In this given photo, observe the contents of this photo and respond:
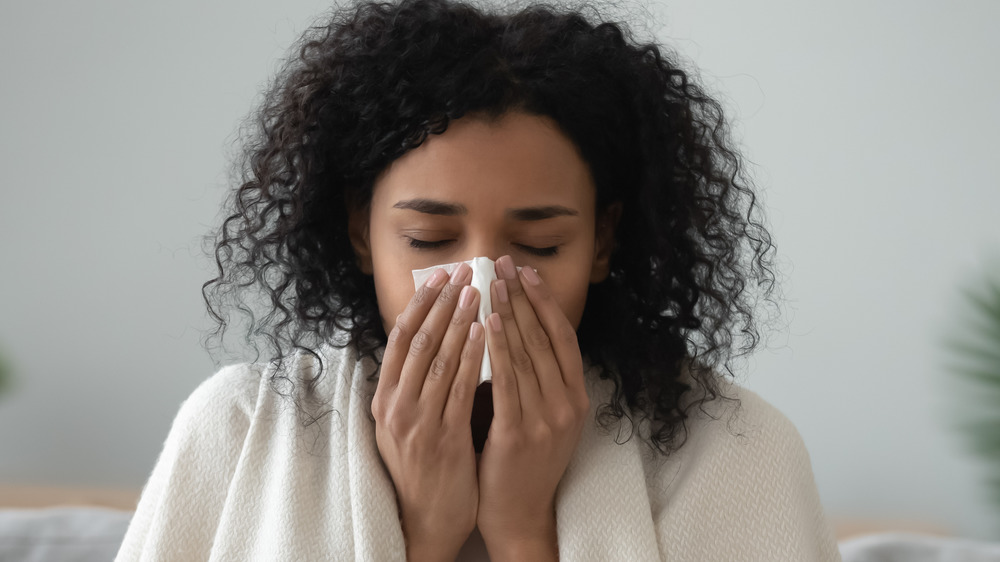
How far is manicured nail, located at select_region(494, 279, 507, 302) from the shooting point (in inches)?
37.4

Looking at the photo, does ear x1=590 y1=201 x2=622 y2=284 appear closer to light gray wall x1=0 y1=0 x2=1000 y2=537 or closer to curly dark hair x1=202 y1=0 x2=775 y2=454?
curly dark hair x1=202 y1=0 x2=775 y2=454

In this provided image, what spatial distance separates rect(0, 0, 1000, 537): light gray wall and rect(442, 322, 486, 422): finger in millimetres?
1293

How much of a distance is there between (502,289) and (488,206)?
0.29 feet

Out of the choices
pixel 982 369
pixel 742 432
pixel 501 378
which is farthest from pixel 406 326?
pixel 982 369

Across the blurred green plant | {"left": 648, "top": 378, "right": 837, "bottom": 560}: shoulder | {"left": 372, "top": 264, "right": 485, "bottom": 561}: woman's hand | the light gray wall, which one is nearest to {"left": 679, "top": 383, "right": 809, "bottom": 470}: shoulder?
{"left": 648, "top": 378, "right": 837, "bottom": 560}: shoulder

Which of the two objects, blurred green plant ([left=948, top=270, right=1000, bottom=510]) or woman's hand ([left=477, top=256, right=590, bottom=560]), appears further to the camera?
blurred green plant ([left=948, top=270, right=1000, bottom=510])

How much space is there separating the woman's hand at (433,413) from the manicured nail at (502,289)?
0.9 inches

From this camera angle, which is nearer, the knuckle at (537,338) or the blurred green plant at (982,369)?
the knuckle at (537,338)

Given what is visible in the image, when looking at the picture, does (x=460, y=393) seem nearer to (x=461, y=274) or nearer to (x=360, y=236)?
(x=461, y=274)

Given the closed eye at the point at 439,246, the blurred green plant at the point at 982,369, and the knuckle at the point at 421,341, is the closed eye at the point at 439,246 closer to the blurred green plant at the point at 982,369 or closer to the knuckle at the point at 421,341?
the knuckle at the point at 421,341

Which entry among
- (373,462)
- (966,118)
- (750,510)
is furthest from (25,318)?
(966,118)

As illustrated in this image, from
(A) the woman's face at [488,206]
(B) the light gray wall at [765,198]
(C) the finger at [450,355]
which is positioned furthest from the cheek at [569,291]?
(B) the light gray wall at [765,198]

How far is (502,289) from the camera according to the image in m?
0.95

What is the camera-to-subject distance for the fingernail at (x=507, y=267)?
0.95 metres
